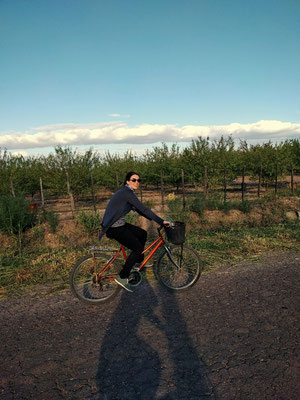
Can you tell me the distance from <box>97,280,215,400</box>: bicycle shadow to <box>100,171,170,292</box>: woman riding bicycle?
595 mm

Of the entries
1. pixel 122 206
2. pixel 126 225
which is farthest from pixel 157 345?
pixel 122 206

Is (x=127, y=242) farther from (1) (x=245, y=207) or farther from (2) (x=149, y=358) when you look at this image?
(1) (x=245, y=207)

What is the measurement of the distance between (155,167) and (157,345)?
2421 centimetres

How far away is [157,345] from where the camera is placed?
354 centimetres

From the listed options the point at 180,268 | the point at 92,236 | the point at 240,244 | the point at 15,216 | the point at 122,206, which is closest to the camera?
the point at 122,206

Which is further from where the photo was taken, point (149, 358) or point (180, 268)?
point (180, 268)

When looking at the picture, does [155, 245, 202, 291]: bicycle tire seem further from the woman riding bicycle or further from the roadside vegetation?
the roadside vegetation

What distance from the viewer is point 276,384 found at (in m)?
2.84

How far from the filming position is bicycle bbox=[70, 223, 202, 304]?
4.72 meters

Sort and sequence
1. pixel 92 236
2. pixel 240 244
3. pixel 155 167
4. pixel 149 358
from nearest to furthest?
pixel 149 358, pixel 240 244, pixel 92 236, pixel 155 167

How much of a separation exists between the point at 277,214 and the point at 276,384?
36.4 ft

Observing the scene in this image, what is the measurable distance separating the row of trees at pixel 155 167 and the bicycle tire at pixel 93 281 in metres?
11.4

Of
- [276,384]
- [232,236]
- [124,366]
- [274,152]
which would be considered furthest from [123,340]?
[274,152]

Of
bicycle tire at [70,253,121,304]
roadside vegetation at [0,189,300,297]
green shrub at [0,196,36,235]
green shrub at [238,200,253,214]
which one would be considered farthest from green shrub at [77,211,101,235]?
green shrub at [238,200,253,214]
